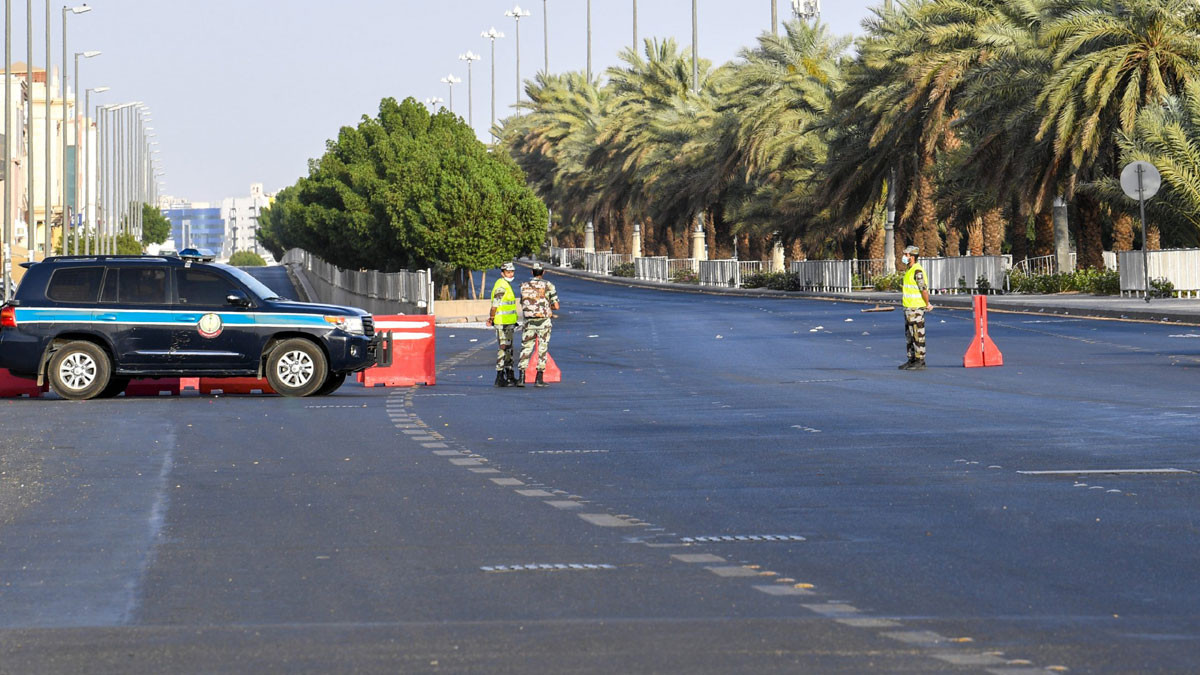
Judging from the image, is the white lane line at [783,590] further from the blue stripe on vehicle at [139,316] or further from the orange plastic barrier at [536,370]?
the orange plastic barrier at [536,370]

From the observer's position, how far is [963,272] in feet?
202

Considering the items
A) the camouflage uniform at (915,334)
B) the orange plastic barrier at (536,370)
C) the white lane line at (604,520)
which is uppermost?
the camouflage uniform at (915,334)

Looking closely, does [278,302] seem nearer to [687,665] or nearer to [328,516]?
[328,516]

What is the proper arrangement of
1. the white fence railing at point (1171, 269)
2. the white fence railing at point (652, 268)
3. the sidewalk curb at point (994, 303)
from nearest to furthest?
the sidewalk curb at point (994, 303) → the white fence railing at point (1171, 269) → the white fence railing at point (652, 268)

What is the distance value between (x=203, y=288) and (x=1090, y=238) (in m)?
38.0

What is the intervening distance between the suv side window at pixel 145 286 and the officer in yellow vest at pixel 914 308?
9853 mm

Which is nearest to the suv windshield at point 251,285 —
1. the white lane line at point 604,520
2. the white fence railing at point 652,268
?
the white lane line at point 604,520

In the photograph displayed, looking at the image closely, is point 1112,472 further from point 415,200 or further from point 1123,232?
point 415,200

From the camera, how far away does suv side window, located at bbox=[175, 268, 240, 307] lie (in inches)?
928

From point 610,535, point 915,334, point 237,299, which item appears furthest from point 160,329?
point 610,535

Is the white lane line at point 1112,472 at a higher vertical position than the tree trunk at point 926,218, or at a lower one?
lower

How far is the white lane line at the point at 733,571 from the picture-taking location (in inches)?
352

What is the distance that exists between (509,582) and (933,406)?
38.5 feet

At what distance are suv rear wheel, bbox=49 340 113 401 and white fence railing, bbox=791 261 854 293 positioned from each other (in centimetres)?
4848
